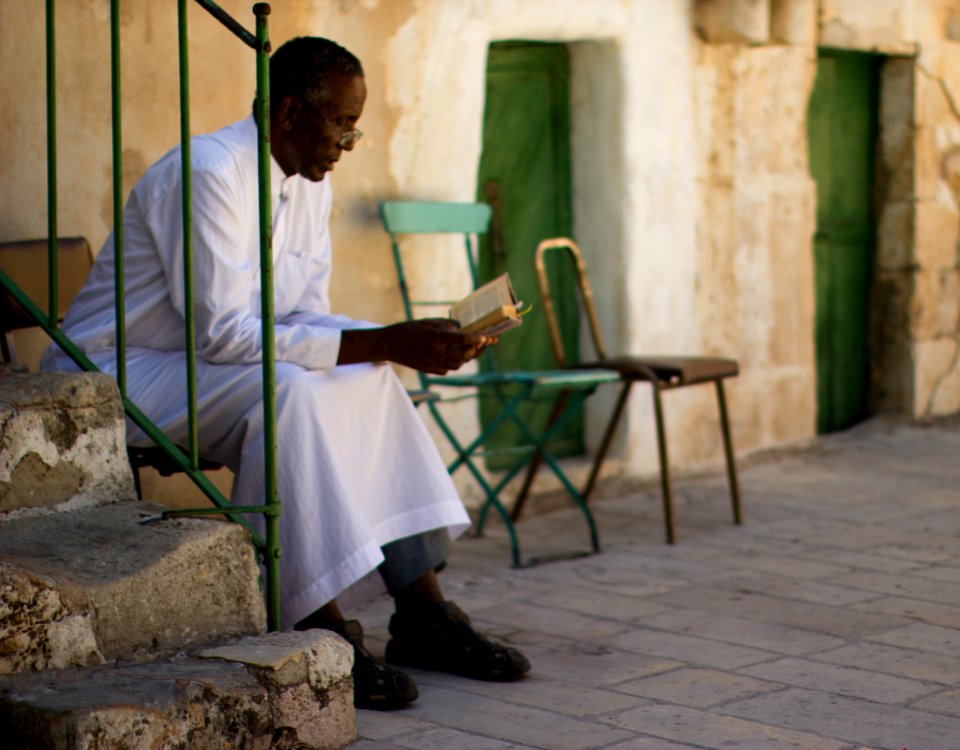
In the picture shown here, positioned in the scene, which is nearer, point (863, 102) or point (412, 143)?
point (412, 143)

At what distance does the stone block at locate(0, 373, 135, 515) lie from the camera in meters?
3.18

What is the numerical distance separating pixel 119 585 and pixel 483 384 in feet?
7.28

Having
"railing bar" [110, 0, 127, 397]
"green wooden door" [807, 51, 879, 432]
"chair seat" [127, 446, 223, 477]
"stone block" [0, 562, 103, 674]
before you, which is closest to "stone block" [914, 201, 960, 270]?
"green wooden door" [807, 51, 879, 432]

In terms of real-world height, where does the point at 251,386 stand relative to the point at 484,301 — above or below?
below

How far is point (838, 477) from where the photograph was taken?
6.70 metres

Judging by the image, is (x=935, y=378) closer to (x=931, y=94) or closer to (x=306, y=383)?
(x=931, y=94)

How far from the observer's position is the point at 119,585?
3.00 meters

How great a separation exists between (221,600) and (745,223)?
4192 mm

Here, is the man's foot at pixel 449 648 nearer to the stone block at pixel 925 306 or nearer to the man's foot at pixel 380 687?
the man's foot at pixel 380 687

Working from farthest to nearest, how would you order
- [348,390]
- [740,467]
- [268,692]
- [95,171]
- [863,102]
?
[863,102] → [740,467] → [95,171] → [348,390] → [268,692]

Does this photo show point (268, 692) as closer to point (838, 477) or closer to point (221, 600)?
point (221, 600)

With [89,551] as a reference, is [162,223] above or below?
above

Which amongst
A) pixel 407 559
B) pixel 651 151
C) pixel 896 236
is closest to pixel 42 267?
pixel 407 559

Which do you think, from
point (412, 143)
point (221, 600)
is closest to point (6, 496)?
point (221, 600)
